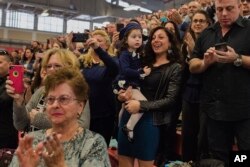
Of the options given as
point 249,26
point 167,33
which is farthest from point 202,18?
point 249,26

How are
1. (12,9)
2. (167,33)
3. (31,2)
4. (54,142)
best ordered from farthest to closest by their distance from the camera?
(12,9) → (31,2) → (167,33) → (54,142)

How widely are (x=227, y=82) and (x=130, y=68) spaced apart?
773 mm

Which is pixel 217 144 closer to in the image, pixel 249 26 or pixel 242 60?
pixel 242 60

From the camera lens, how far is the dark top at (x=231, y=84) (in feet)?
6.96

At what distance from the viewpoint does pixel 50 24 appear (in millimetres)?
20766

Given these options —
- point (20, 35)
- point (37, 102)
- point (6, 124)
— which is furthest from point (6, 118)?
point (20, 35)

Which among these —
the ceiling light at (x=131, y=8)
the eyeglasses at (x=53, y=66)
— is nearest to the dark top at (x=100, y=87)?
the eyeglasses at (x=53, y=66)

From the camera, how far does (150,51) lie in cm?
270

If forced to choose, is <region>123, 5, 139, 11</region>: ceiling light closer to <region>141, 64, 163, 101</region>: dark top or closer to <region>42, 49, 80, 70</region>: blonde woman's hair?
<region>141, 64, 163, 101</region>: dark top

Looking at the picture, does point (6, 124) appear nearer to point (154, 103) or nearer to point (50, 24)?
point (154, 103)

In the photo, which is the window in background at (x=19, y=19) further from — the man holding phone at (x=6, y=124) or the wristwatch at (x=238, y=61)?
the wristwatch at (x=238, y=61)

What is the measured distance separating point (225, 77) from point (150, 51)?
0.71m

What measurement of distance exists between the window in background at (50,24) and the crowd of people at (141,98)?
59.0 ft

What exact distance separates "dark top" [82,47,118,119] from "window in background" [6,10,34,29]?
17.6m
